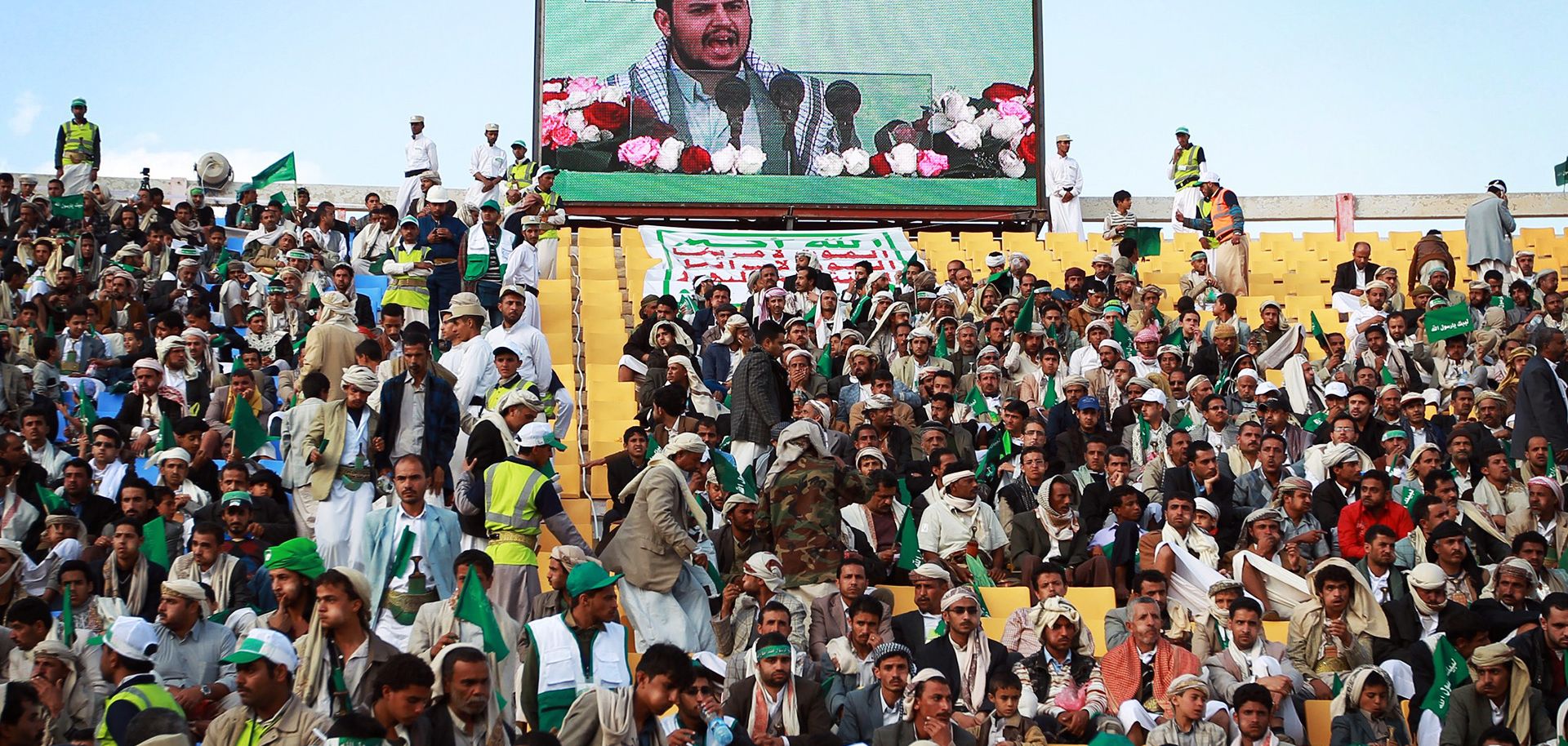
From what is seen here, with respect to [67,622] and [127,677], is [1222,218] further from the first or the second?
[127,677]

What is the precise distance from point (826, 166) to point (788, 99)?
94cm

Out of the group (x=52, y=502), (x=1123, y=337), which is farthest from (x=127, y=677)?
(x=1123, y=337)

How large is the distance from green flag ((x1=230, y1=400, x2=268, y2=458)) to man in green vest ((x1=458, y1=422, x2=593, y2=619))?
8.61ft

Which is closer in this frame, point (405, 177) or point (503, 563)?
point (503, 563)

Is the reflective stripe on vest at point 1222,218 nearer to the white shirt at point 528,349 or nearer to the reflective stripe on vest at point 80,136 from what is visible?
the white shirt at point 528,349

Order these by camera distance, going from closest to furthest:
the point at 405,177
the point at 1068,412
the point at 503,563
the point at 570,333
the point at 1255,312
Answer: the point at 503,563
the point at 1068,412
the point at 570,333
the point at 1255,312
the point at 405,177

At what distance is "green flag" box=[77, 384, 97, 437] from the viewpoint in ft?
40.8

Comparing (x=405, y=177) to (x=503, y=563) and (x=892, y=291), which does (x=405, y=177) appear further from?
(x=503, y=563)

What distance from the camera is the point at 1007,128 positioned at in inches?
864

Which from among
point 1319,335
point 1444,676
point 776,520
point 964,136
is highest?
point 964,136

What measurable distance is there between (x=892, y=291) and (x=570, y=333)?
109 inches

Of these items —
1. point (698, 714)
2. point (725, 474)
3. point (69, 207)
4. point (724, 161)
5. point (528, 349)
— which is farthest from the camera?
point (724, 161)

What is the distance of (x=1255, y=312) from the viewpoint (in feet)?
56.9

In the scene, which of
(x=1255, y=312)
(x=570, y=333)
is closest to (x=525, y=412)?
(x=570, y=333)
